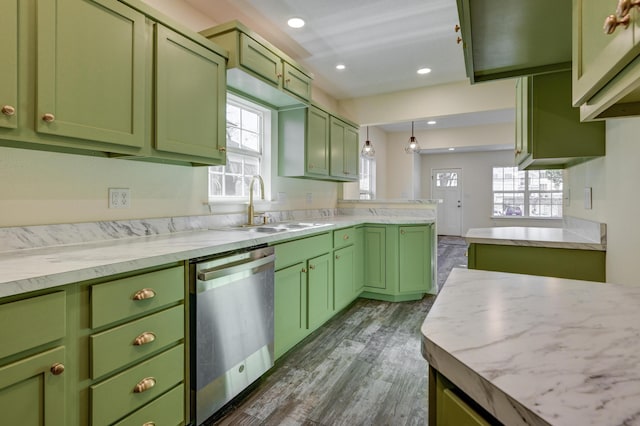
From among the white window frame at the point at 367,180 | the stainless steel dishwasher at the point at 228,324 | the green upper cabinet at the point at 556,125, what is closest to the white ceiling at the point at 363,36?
the green upper cabinet at the point at 556,125

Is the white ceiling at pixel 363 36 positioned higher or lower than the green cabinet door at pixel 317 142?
higher

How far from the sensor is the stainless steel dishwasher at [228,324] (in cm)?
153

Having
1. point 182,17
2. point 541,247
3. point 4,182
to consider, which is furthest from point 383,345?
point 182,17

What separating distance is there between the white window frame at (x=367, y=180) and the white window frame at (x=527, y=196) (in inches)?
148

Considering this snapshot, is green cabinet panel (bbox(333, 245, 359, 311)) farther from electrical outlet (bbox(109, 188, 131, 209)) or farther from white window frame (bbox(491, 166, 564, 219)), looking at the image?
white window frame (bbox(491, 166, 564, 219))

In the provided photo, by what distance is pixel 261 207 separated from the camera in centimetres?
308

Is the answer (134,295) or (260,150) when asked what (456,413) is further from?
(260,150)

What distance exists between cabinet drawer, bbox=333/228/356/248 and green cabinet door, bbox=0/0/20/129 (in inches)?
87.0

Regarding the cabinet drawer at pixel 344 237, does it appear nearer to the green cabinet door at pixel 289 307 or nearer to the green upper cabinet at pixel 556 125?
the green cabinet door at pixel 289 307

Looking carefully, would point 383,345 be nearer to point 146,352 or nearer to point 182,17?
point 146,352

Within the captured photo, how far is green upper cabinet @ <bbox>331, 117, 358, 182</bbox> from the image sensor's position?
12.1ft

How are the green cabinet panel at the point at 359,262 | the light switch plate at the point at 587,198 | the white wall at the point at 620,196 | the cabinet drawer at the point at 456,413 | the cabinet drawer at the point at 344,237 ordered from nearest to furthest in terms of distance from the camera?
the cabinet drawer at the point at 456,413 → the white wall at the point at 620,196 → the light switch plate at the point at 587,198 → the cabinet drawer at the point at 344,237 → the green cabinet panel at the point at 359,262

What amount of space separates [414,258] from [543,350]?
3.12m

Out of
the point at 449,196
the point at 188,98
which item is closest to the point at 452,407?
the point at 188,98
